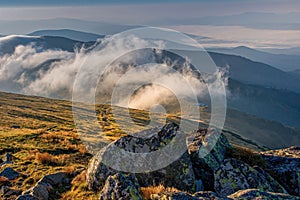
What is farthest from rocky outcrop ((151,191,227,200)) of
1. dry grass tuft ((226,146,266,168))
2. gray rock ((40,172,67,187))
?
gray rock ((40,172,67,187))

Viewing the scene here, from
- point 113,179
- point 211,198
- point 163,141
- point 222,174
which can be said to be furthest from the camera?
point 163,141

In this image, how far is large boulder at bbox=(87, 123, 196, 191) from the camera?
16.6 m

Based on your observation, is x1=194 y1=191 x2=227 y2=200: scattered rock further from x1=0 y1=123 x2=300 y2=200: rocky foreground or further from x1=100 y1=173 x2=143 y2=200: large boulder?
x1=100 y1=173 x2=143 y2=200: large boulder

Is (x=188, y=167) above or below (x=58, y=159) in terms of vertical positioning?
above

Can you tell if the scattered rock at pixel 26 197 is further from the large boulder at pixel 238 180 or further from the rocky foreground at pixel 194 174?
the large boulder at pixel 238 180

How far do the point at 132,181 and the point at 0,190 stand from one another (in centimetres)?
945

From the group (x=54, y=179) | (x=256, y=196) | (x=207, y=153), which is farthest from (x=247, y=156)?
(x=54, y=179)

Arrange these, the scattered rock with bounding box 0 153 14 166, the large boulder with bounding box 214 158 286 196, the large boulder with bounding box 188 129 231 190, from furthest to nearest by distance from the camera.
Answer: the scattered rock with bounding box 0 153 14 166, the large boulder with bounding box 188 129 231 190, the large boulder with bounding box 214 158 286 196

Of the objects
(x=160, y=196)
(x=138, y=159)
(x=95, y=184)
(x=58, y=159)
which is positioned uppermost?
(x=160, y=196)

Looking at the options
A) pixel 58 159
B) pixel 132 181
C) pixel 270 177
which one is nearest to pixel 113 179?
pixel 132 181

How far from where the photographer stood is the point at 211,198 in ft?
38.3

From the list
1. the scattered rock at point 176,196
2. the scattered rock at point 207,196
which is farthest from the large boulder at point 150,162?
the scattered rock at point 176,196

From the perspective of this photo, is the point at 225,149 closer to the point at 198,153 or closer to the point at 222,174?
the point at 198,153

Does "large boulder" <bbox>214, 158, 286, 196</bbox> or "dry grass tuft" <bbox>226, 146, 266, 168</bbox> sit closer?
"large boulder" <bbox>214, 158, 286, 196</bbox>
